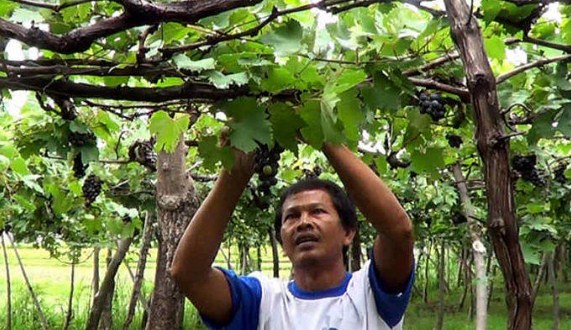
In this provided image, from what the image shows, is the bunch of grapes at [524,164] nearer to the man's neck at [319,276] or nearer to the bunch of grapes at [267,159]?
the man's neck at [319,276]

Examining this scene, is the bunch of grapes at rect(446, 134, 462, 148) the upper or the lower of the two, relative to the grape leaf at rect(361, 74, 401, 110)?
upper

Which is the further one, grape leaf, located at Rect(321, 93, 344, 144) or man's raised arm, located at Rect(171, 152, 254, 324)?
man's raised arm, located at Rect(171, 152, 254, 324)

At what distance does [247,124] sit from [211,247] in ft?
1.26

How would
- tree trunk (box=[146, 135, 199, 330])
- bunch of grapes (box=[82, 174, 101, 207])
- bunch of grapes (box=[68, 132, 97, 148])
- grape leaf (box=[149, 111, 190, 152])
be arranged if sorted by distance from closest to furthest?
grape leaf (box=[149, 111, 190, 152])
bunch of grapes (box=[68, 132, 97, 148])
tree trunk (box=[146, 135, 199, 330])
bunch of grapes (box=[82, 174, 101, 207])

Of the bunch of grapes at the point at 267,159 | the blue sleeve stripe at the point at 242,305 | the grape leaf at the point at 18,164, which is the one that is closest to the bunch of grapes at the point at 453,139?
the blue sleeve stripe at the point at 242,305

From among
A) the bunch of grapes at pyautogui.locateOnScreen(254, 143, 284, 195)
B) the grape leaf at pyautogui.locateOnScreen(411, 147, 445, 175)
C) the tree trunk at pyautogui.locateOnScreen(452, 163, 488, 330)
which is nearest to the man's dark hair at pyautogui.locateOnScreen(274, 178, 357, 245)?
the grape leaf at pyautogui.locateOnScreen(411, 147, 445, 175)

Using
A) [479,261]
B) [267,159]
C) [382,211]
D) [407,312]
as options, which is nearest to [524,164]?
[479,261]

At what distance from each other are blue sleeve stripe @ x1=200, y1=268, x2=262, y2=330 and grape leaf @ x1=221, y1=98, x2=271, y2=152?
0.50 metres

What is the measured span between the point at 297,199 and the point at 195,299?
384 mm

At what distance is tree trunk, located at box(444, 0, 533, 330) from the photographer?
141 cm

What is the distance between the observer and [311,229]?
2.06 meters

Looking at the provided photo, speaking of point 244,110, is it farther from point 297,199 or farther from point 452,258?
point 452,258

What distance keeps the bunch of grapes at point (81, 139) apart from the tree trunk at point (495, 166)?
4.75 feet

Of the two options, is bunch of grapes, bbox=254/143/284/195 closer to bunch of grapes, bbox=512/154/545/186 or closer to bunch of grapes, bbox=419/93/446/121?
bunch of grapes, bbox=419/93/446/121
